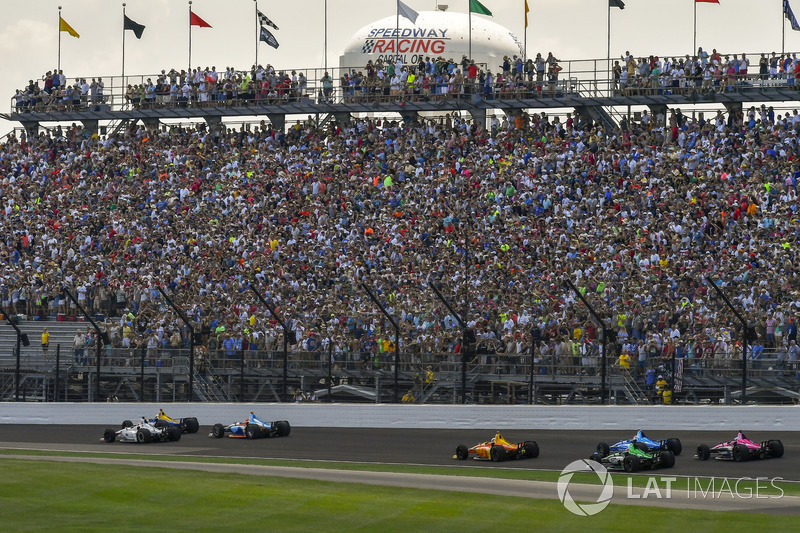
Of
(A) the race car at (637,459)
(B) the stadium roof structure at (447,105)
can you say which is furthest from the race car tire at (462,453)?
(B) the stadium roof structure at (447,105)

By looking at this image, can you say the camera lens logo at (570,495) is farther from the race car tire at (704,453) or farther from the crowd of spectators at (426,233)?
the crowd of spectators at (426,233)

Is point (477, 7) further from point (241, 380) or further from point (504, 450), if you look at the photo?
point (504, 450)

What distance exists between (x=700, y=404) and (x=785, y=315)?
344 cm

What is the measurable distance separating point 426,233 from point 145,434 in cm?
1326

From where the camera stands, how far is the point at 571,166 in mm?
42719

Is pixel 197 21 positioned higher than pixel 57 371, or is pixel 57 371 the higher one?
pixel 197 21

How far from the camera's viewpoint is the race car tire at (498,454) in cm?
2594

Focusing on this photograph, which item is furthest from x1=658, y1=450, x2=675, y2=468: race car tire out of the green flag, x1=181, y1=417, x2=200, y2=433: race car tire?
the green flag

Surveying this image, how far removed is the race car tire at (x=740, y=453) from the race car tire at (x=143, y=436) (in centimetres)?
1274

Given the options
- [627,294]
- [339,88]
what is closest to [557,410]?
[627,294]

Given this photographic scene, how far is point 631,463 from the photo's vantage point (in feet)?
77.9

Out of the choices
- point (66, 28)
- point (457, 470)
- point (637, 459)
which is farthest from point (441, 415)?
point (66, 28)

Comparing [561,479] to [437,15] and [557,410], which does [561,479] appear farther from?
[437,15]

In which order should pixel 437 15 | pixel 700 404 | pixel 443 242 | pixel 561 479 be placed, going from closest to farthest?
pixel 561 479, pixel 700 404, pixel 443 242, pixel 437 15
